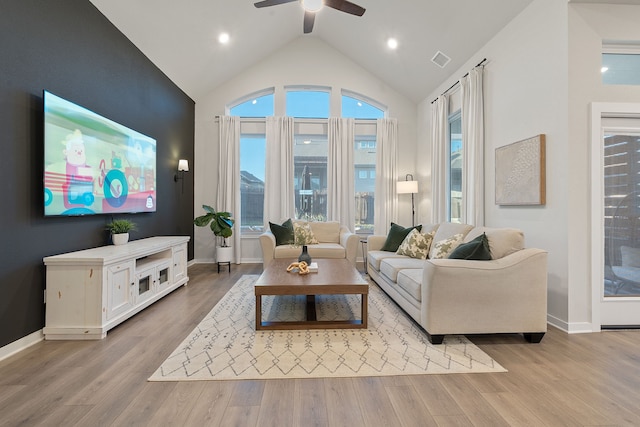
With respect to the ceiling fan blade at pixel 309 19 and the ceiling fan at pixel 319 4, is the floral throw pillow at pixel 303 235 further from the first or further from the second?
the ceiling fan at pixel 319 4

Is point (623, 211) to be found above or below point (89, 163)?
below

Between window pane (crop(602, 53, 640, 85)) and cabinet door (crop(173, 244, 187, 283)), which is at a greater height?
window pane (crop(602, 53, 640, 85))

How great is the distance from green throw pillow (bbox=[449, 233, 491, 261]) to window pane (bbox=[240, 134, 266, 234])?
4428 mm

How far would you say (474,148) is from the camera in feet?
13.4

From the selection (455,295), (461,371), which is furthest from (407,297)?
(461,371)

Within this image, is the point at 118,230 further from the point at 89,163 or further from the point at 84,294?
the point at 84,294

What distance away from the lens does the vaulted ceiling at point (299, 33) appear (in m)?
3.72

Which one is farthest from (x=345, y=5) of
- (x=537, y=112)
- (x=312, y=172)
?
(x=312, y=172)

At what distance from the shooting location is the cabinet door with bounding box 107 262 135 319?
273 cm

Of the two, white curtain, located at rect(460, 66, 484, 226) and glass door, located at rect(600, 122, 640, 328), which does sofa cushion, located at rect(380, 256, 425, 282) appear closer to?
white curtain, located at rect(460, 66, 484, 226)

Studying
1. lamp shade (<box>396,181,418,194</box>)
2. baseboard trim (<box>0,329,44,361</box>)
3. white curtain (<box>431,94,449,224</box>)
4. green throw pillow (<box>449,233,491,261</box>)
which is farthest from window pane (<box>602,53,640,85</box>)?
baseboard trim (<box>0,329,44,361</box>)

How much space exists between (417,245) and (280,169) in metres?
3.34

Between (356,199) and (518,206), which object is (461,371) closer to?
(518,206)

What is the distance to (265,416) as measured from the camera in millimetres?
1631
